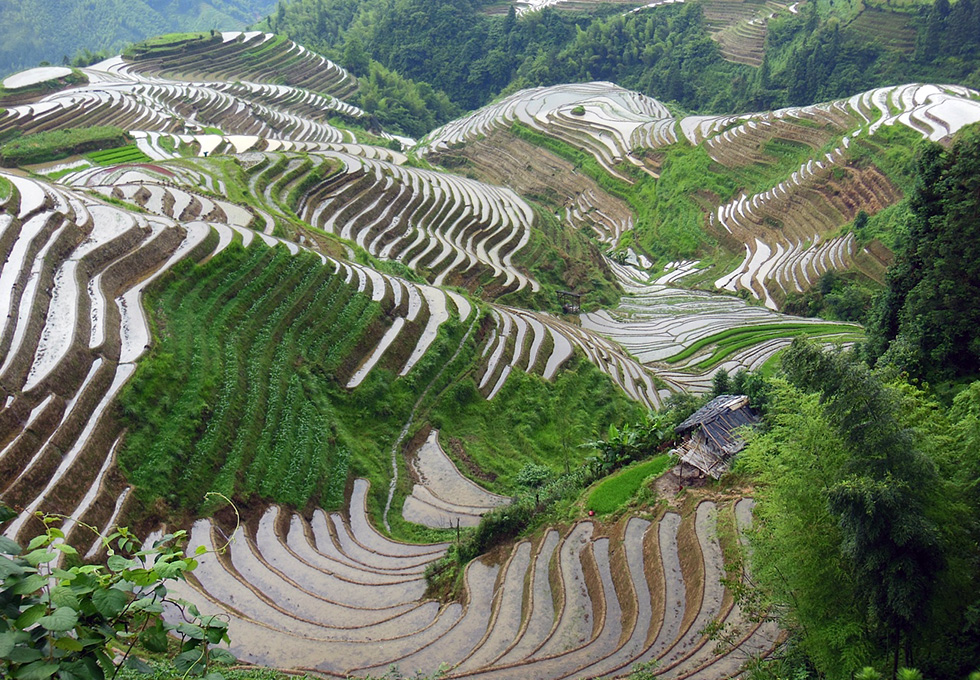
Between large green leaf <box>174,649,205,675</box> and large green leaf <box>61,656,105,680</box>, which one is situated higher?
large green leaf <box>61,656,105,680</box>

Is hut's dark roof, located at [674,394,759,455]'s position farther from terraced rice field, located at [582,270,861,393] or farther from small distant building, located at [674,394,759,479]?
terraced rice field, located at [582,270,861,393]

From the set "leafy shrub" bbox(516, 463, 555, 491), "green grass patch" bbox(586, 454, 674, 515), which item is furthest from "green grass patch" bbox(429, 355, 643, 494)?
"green grass patch" bbox(586, 454, 674, 515)

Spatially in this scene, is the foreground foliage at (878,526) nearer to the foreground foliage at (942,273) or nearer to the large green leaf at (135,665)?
the foreground foliage at (942,273)

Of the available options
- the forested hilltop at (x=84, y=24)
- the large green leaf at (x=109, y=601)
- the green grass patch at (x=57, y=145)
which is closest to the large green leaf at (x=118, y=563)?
the large green leaf at (x=109, y=601)

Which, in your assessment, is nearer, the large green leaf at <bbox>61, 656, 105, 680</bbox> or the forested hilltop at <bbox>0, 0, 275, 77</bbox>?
the large green leaf at <bbox>61, 656, 105, 680</bbox>

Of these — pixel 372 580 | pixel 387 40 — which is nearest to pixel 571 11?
pixel 387 40

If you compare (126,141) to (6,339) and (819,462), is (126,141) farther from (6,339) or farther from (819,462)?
(819,462)
